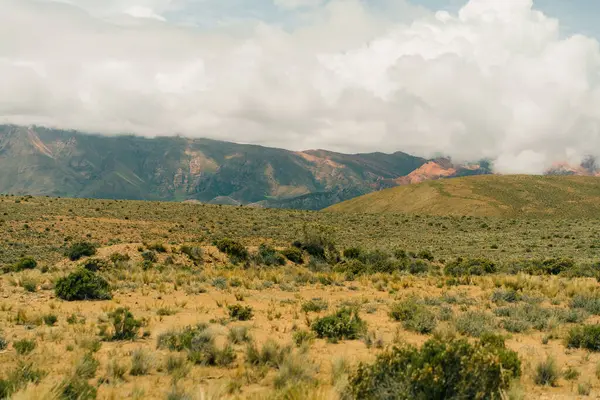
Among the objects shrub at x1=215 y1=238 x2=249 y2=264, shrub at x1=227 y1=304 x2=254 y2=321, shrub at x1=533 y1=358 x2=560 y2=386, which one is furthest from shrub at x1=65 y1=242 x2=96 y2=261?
shrub at x1=533 y1=358 x2=560 y2=386

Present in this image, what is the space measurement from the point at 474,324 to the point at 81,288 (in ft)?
52.4

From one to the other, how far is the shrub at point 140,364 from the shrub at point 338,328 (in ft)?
18.0

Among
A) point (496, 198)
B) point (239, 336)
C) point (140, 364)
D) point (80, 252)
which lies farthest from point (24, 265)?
point (496, 198)

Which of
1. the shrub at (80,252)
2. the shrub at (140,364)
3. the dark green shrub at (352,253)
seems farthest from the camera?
the dark green shrub at (352,253)

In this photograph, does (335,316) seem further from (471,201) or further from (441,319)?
(471,201)

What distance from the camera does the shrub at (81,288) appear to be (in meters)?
18.3

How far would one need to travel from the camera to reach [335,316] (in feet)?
46.4

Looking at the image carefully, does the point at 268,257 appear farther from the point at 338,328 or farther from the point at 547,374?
the point at 547,374

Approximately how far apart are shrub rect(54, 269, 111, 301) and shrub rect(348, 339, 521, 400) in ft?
48.7

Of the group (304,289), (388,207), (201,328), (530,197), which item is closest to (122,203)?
(304,289)

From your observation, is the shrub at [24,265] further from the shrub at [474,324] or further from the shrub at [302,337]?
the shrub at [474,324]

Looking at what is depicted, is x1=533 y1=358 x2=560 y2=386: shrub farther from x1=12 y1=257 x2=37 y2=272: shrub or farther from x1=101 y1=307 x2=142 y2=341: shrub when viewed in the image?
x1=12 y1=257 x2=37 y2=272: shrub

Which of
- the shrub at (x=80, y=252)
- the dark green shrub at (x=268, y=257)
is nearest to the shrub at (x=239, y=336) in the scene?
the dark green shrub at (x=268, y=257)

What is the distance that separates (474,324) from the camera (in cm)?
1379
